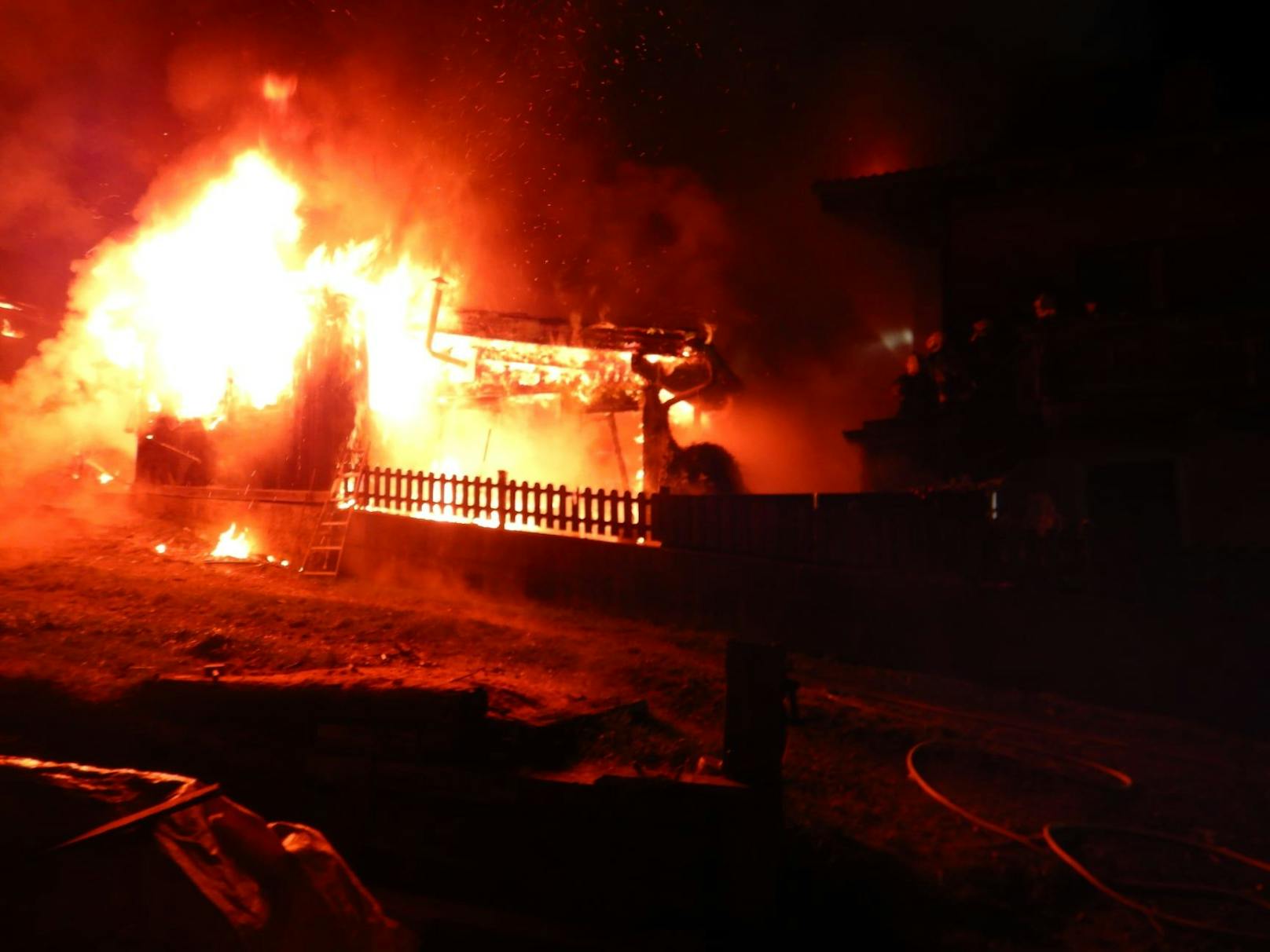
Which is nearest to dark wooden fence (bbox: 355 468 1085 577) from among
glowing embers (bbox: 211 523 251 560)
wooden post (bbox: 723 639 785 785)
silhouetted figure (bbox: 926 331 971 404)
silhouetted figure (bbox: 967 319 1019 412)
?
glowing embers (bbox: 211 523 251 560)

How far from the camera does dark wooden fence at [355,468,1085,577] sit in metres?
8.38

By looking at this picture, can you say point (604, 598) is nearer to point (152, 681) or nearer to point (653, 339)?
point (152, 681)

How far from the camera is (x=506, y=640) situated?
7754 millimetres

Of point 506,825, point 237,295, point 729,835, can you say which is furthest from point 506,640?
point 237,295

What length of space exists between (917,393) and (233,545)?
1129 cm

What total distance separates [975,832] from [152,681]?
210 inches

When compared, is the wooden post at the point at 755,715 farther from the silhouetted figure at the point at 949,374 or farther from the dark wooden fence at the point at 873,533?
the silhouetted figure at the point at 949,374

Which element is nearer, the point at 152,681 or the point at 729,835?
the point at 729,835

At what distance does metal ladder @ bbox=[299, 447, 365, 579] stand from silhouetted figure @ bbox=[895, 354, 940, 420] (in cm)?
905

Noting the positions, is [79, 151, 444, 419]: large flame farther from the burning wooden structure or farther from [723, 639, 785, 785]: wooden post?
[723, 639, 785, 785]: wooden post

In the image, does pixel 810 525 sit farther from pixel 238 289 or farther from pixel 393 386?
pixel 238 289

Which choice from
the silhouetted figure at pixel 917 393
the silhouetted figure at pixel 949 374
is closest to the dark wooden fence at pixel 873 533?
the silhouetted figure at pixel 949 374

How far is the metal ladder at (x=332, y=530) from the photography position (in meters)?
11.6

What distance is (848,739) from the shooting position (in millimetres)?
6230
